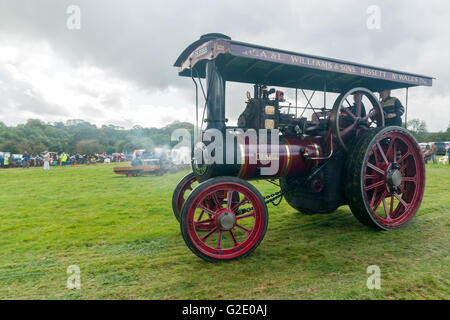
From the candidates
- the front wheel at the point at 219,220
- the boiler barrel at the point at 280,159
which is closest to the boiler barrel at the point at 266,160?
the boiler barrel at the point at 280,159

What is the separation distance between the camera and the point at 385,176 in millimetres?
4098

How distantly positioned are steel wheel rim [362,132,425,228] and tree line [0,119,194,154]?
29634mm

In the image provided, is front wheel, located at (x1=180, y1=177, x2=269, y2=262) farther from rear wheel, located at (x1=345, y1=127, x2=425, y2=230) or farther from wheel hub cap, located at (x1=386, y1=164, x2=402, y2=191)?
wheel hub cap, located at (x1=386, y1=164, x2=402, y2=191)

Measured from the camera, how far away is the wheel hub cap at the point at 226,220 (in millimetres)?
3004

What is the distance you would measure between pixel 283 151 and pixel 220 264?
1.74m

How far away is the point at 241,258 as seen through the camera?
3.02 metres

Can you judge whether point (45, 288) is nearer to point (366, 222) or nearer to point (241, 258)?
point (241, 258)

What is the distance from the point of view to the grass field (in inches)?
93.4

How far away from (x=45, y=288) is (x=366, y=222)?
380 cm

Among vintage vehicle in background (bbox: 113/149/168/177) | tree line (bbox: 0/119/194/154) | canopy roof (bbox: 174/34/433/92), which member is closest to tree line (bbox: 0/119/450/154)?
tree line (bbox: 0/119/194/154)

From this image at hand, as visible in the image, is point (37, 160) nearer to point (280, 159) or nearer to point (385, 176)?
point (280, 159)

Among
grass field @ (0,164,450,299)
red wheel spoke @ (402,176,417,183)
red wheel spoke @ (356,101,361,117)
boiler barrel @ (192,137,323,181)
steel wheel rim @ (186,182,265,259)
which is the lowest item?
grass field @ (0,164,450,299)

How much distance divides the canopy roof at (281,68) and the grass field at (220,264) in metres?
2.25

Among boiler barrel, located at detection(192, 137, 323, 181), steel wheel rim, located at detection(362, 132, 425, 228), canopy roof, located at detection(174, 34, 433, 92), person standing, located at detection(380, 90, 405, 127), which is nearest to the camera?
canopy roof, located at detection(174, 34, 433, 92)
